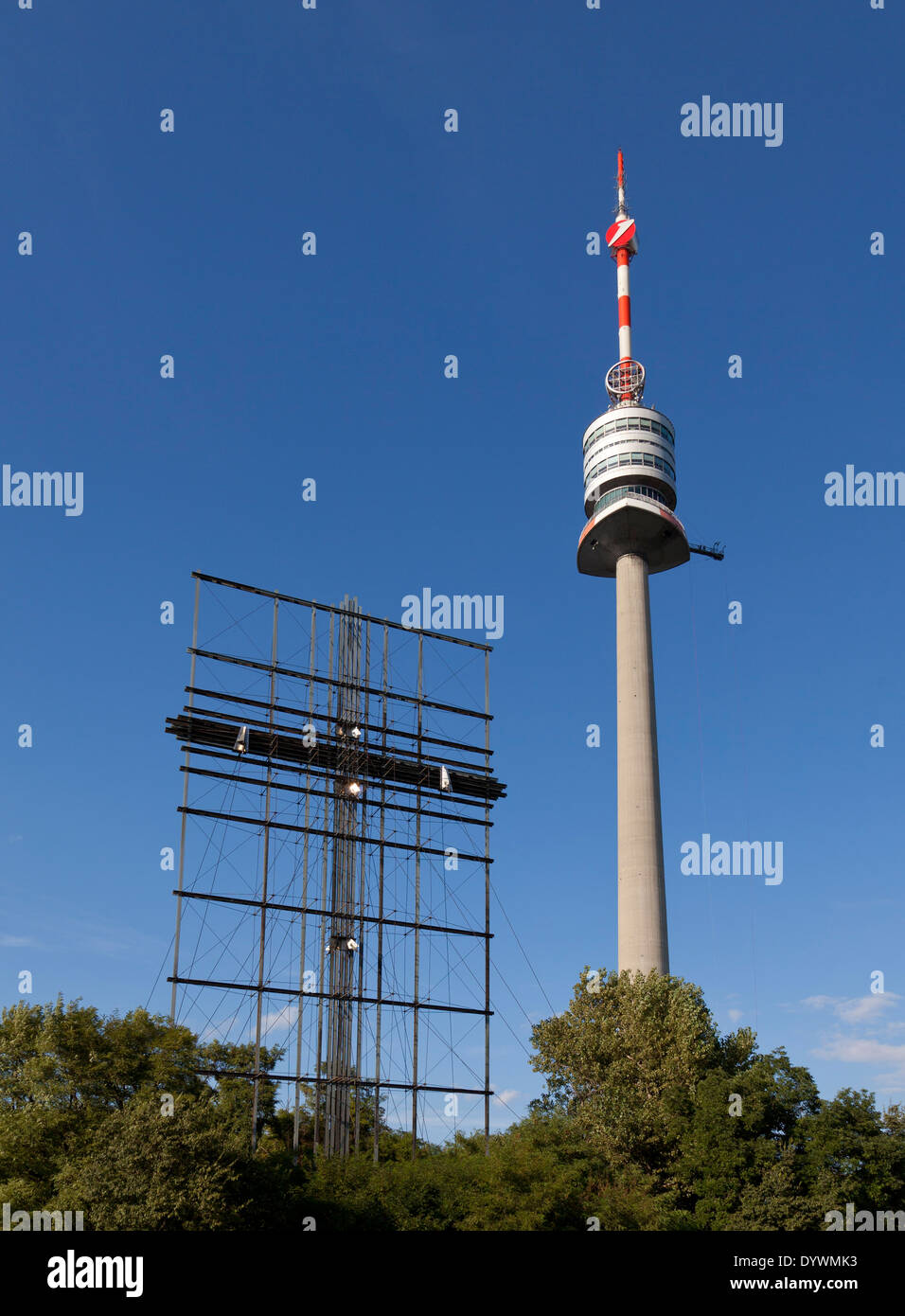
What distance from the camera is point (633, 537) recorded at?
329 ft

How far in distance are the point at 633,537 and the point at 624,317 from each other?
2135 centimetres

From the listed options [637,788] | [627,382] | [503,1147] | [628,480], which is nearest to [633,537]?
[628,480]

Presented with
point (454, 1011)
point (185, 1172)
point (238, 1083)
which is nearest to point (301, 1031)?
point (238, 1083)

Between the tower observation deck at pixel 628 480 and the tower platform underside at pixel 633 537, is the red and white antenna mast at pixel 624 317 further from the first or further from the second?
the tower platform underside at pixel 633 537

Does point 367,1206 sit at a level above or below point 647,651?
below

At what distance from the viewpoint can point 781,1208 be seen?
52.0 metres

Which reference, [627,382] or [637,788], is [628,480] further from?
[637,788]

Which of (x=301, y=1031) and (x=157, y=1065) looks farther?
(x=301, y=1031)

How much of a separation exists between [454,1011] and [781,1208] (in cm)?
2326

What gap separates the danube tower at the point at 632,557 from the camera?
3361 inches
